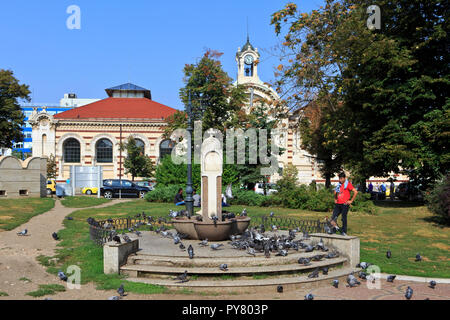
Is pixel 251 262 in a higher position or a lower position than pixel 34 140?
lower

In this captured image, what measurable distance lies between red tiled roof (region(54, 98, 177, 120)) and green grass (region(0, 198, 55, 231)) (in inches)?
992

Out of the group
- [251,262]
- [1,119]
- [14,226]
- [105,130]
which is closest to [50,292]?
[251,262]

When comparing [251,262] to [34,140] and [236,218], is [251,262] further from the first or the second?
[34,140]

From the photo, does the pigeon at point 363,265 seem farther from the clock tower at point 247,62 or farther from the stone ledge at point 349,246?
the clock tower at point 247,62

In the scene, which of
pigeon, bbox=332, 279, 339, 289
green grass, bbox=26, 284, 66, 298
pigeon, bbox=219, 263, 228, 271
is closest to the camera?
green grass, bbox=26, 284, 66, 298

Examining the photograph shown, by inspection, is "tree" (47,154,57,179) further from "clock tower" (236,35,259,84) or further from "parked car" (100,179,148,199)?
"clock tower" (236,35,259,84)

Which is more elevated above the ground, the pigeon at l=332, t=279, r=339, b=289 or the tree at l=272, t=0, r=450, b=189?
the tree at l=272, t=0, r=450, b=189

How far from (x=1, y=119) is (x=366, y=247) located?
38.6m

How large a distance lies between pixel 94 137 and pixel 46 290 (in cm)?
4076

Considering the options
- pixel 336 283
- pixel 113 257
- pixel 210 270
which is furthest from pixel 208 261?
pixel 336 283

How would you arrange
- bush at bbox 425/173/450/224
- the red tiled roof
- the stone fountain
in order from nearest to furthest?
the stone fountain, bush at bbox 425/173/450/224, the red tiled roof

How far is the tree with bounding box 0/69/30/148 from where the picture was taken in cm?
3934

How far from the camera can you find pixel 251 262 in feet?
27.8

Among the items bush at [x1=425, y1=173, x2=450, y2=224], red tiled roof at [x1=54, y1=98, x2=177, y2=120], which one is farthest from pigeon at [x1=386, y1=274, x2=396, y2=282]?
red tiled roof at [x1=54, y1=98, x2=177, y2=120]
